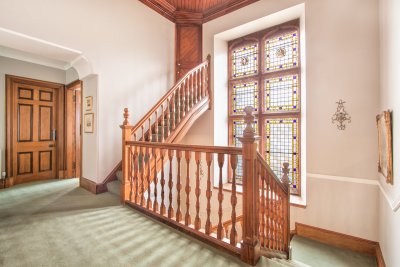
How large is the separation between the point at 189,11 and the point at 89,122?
11.5 feet

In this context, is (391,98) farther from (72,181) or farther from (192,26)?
(72,181)

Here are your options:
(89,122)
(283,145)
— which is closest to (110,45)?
(89,122)

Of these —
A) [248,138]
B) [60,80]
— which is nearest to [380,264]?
[248,138]

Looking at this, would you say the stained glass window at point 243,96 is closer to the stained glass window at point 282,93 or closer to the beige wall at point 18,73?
the stained glass window at point 282,93

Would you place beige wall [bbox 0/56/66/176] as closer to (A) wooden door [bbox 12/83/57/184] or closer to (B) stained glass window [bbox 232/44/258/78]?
(A) wooden door [bbox 12/83/57/184]

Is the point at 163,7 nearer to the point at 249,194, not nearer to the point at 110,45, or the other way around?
the point at 110,45

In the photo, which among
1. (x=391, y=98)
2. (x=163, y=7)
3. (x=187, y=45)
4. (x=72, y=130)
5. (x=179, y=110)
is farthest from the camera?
(x=187, y=45)

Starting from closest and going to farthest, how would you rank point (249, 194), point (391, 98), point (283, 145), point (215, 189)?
1. point (249, 194)
2. point (391, 98)
3. point (283, 145)
4. point (215, 189)

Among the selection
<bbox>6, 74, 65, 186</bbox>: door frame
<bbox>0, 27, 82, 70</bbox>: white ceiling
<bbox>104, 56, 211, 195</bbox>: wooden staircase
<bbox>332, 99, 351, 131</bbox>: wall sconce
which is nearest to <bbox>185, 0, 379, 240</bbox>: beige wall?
<bbox>332, 99, 351, 131</bbox>: wall sconce

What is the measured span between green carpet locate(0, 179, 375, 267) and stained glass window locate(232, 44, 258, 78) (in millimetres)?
3573

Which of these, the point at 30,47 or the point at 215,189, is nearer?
the point at 30,47

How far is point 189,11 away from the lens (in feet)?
16.5

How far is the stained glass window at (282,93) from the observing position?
4066mm

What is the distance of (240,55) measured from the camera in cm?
489
